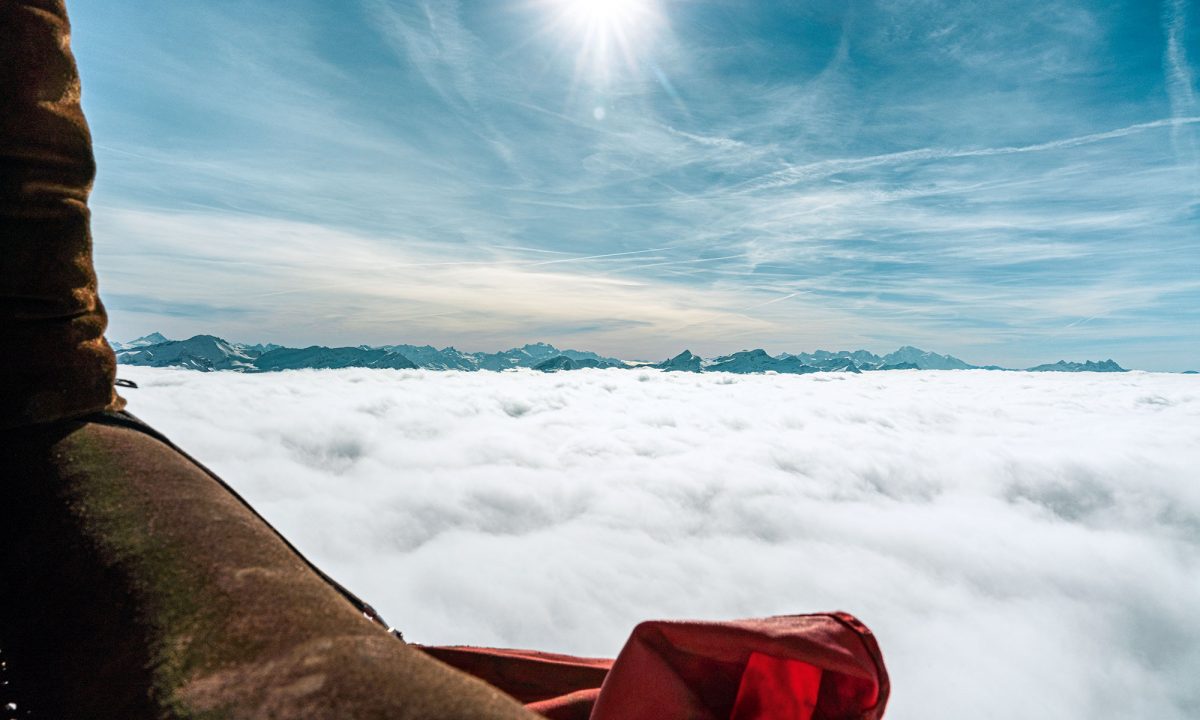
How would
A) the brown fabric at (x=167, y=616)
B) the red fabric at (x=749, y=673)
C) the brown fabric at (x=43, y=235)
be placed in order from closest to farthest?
the brown fabric at (x=167, y=616)
the brown fabric at (x=43, y=235)
the red fabric at (x=749, y=673)

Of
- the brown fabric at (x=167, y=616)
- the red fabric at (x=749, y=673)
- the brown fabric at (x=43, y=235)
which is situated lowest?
the red fabric at (x=749, y=673)

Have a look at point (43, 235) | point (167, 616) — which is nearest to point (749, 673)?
point (167, 616)

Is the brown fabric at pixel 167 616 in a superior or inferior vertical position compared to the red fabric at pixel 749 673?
superior

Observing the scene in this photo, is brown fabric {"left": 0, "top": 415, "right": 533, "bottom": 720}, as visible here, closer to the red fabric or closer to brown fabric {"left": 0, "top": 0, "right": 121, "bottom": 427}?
brown fabric {"left": 0, "top": 0, "right": 121, "bottom": 427}

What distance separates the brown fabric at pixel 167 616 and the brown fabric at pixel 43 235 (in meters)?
0.15

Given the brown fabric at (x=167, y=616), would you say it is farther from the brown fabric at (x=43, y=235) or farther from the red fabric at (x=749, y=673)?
the red fabric at (x=749, y=673)

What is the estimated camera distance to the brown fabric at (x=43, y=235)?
4.36 feet

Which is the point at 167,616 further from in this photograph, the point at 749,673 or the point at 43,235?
the point at 749,673

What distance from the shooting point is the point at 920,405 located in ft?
390

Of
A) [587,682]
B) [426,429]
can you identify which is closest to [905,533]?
[587,682]

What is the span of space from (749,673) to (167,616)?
145 cm

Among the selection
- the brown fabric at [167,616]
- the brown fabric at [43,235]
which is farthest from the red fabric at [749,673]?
the brown fabric at [43,235]

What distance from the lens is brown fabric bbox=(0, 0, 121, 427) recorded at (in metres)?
1.33

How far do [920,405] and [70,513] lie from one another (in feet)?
458
